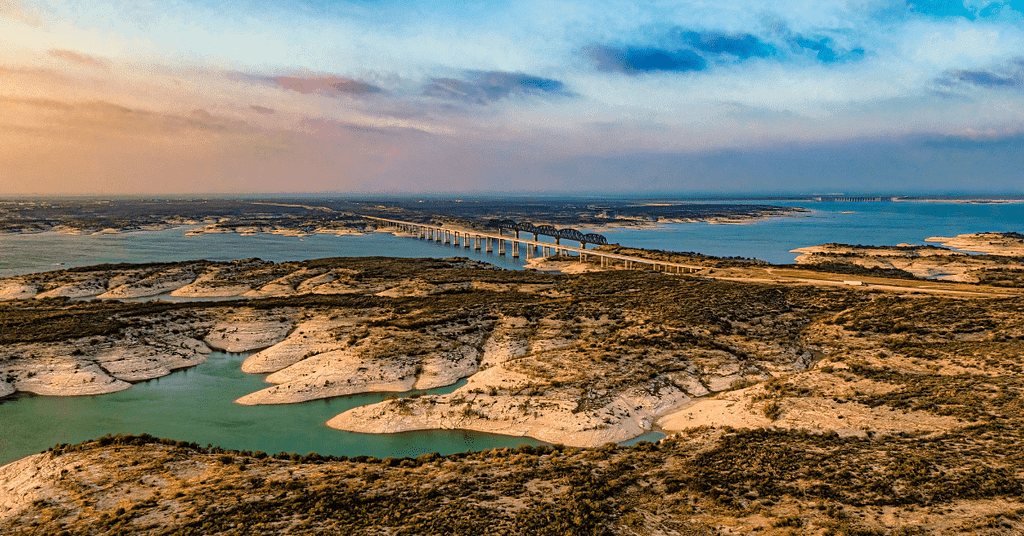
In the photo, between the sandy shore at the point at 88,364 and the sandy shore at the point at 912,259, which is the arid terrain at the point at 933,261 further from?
the sandy shore at the point at 88,364

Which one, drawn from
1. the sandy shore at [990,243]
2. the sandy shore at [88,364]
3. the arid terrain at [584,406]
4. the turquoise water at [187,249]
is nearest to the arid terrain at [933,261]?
the sandy shore at [990,243]

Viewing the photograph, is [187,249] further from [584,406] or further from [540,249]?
[584,406]

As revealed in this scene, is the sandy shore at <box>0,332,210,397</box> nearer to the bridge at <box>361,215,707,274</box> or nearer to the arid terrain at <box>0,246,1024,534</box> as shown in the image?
the arid terrain at <box>0,246,1024,534</box>

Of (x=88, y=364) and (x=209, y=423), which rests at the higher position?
(x=88, y=364)

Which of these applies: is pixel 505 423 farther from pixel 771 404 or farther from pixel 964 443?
pixel 964 443

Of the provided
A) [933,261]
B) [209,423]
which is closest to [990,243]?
[933,261]

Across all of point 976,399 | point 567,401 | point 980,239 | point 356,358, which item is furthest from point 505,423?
point 980,239
